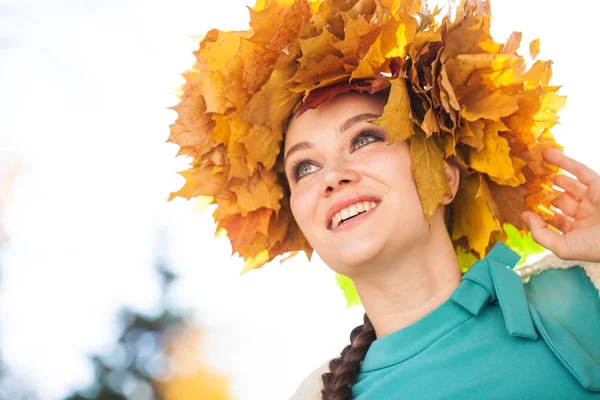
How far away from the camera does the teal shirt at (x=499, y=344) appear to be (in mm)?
1541

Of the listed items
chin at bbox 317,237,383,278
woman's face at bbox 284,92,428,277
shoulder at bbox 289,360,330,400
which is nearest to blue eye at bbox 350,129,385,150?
woman's face at bbox 284,92,428,277

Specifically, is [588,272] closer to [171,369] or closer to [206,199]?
[206,199]

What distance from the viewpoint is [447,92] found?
1.81 m

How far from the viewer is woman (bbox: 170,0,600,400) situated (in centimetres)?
174

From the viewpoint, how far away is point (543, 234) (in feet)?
6.37

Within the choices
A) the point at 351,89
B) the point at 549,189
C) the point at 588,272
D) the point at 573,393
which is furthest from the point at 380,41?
the point at 573,393

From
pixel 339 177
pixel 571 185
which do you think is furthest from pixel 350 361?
pixel 571 185

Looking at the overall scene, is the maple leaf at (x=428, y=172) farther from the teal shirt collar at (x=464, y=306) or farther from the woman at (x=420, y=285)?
the teal shirt collar at (x=464, y=306)

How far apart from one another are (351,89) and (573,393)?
108 centimetres

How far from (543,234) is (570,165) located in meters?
0.24

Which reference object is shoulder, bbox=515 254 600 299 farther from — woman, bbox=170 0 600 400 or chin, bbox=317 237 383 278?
chin, bbox=317 237 383 278

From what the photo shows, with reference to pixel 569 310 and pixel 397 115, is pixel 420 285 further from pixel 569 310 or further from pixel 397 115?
pixel 397 115

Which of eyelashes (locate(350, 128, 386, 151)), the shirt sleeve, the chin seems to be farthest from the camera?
eyelashes (locate(350, 128, 386, 151))

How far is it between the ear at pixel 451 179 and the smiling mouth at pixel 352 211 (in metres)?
0.31
